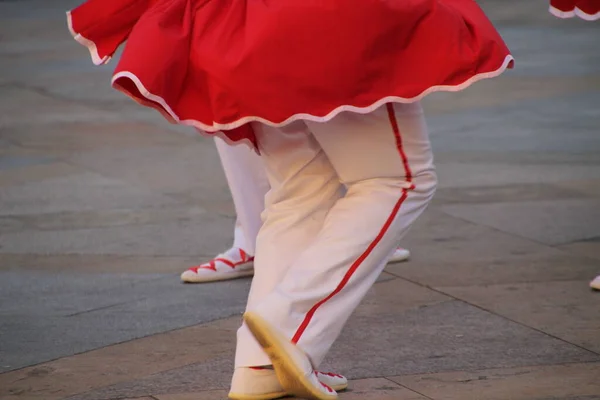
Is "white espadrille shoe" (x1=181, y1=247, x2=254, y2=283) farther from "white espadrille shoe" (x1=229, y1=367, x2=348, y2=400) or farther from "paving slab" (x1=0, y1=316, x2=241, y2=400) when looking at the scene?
"white espadrille shoe" (x1=229, y1=367, x2=348, y2=400)

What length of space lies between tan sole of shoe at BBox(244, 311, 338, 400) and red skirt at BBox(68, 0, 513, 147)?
0.55 metres

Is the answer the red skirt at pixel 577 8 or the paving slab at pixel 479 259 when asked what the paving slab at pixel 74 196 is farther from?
the red skirt at pixel 577 8

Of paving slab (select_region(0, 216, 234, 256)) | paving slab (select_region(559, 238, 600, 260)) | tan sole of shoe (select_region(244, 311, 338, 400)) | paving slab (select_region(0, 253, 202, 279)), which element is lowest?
paving slab (select_region(0, 216, 234, 256))

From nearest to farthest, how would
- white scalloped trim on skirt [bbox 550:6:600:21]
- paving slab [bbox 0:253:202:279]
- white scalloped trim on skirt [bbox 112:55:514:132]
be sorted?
white scalloped trim on skirt [bbox 112:55:514:132]
white scalloped trim on skirt [bbox 550:6:600:21]
paving slab [bbox 0:253:202:279]

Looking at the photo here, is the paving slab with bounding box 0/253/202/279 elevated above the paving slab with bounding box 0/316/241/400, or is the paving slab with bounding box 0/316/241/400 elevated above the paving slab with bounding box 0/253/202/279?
the paving slab with bounding box 0/316/241/400

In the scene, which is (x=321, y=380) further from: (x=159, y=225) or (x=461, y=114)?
(x=461, y=114)

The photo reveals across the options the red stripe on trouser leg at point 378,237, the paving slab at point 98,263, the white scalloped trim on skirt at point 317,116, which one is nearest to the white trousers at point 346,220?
the red stripe on trouser leg at point 378,237

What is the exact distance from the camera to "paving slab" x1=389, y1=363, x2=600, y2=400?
11.7ft

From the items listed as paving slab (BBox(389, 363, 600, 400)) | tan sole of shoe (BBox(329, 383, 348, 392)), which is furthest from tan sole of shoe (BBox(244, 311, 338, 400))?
paving slab (BBox(389, 363, 600, 400))

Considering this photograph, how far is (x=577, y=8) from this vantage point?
15.2 feet

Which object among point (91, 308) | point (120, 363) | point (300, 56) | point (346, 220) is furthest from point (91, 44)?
point (91, 308)

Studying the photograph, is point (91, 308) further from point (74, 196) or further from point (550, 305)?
point (74, 196)

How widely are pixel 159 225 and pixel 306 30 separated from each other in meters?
2.95

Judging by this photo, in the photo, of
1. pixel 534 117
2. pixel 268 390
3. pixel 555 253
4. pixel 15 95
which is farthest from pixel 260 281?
pixel 15 95
